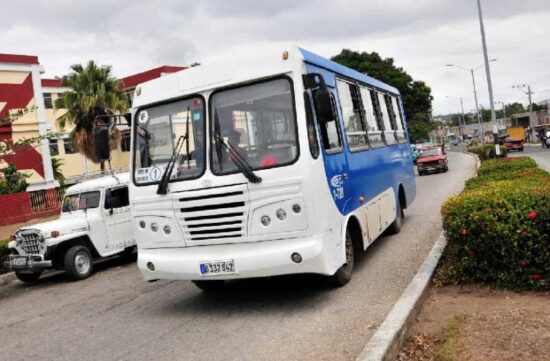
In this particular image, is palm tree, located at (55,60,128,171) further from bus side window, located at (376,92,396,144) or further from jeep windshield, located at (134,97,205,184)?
jeep windshield, located at (134,97,205,184)

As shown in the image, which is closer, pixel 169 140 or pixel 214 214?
pixel 214 214

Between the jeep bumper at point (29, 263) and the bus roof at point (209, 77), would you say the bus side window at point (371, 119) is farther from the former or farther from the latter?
the jeep bumper at point (29, 263)

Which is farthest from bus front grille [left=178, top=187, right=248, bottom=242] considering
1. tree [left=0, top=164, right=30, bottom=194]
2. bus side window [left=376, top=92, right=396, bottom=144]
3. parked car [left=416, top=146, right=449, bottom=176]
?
parked car [left=416, top=146, right=449, bottom=176]

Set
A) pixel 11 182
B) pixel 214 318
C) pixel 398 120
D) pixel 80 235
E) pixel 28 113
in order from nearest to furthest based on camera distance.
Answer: pixel 214 318, pixel 80 235, pixel 398 120, pixel 11 182, pixel 28 113

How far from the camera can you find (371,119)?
9367mm

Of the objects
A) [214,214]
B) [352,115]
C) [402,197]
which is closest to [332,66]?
[352,115]

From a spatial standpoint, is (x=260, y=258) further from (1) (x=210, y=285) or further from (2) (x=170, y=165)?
(1) (x=210, y=285)

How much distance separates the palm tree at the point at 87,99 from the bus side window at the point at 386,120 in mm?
23402

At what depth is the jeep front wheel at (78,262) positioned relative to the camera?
1048 cm

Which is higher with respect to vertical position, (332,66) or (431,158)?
(332,66)

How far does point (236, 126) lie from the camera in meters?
6.30

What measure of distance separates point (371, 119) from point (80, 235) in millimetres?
5997

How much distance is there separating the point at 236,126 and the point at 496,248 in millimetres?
3157

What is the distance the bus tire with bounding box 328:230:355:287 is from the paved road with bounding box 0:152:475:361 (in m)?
0.10
